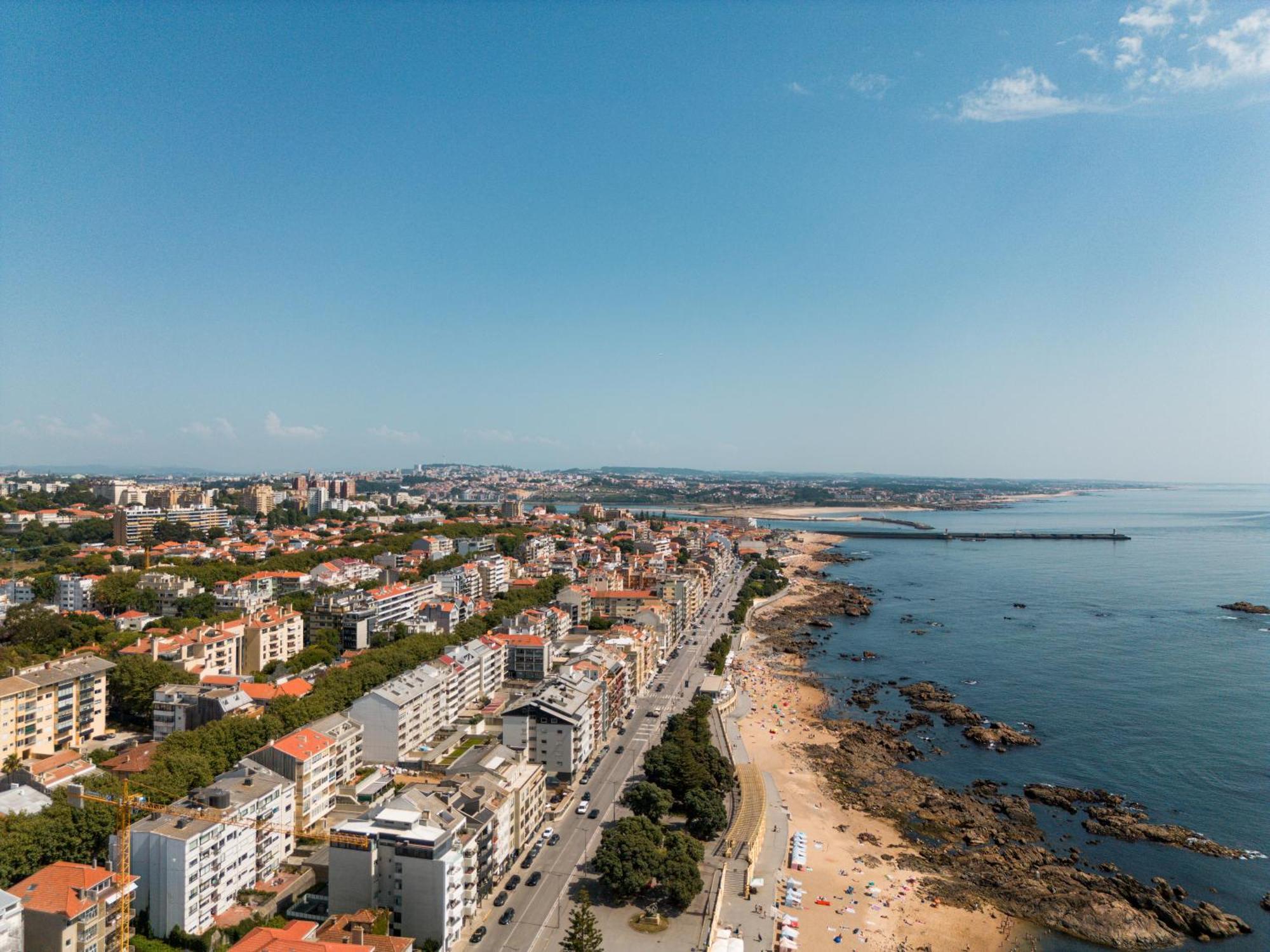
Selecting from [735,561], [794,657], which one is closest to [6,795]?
[794,657]

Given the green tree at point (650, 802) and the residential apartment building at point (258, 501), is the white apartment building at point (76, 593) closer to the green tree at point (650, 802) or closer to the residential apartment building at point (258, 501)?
the green tree at point (650, 802)

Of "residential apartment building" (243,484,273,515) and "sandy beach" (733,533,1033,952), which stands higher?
"residential apartment building" (243,484,273,515)

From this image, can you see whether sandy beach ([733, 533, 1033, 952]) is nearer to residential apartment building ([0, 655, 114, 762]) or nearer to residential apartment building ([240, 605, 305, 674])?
residential apartment building ([240, 605, 305, 674])

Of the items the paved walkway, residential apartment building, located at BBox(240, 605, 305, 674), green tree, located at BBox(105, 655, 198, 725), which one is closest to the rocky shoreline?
the paved walkway

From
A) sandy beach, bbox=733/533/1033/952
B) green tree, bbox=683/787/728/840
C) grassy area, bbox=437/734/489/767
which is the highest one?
green tree, bbox=683/787/728/840

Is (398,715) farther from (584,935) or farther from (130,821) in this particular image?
(584,935)

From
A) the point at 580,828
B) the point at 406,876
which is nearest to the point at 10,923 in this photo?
the point at 406,876

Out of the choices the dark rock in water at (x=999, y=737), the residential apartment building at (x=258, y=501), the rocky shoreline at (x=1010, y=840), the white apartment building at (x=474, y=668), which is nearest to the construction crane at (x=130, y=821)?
the white apartment building at (x=474, y=668)
